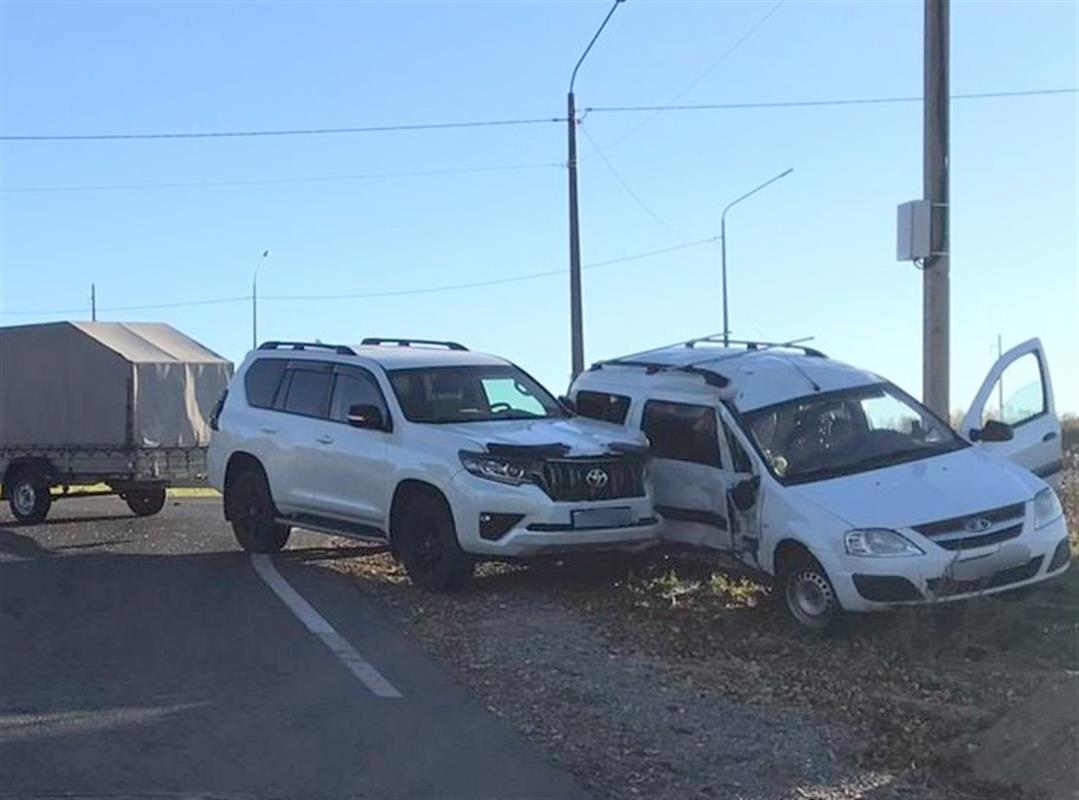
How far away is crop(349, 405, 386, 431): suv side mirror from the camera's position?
37.6 feet

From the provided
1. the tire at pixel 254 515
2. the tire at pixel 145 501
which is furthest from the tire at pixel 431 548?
the tire at pixel 145 501

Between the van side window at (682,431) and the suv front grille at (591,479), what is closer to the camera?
the suv front grille at (591,479)

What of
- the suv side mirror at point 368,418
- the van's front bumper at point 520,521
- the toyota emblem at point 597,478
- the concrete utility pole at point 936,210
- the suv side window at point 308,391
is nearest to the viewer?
the van's front bumper at point 520,521

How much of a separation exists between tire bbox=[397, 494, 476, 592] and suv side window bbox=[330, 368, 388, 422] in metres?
1.10

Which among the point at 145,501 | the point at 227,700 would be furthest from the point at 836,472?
the point at 145,501

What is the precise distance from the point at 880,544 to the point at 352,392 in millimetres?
5365

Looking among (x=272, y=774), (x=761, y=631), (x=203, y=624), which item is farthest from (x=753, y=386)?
(x=272, y=774)

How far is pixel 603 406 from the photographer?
12.1 m

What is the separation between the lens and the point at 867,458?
9.76 meters

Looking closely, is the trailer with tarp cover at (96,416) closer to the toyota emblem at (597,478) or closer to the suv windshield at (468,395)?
the suv windshield at (468,395)

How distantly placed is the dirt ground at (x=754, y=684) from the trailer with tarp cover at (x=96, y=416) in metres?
7.51

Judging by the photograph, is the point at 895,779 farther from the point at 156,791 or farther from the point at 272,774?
the point at 156,791

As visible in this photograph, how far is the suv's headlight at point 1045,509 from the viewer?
9.09 metres

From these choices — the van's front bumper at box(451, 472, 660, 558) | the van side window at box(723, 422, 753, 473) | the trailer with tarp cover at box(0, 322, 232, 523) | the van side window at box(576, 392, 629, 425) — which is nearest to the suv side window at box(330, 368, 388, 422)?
the van's front bumper at box(451, 472, 660, 558)
